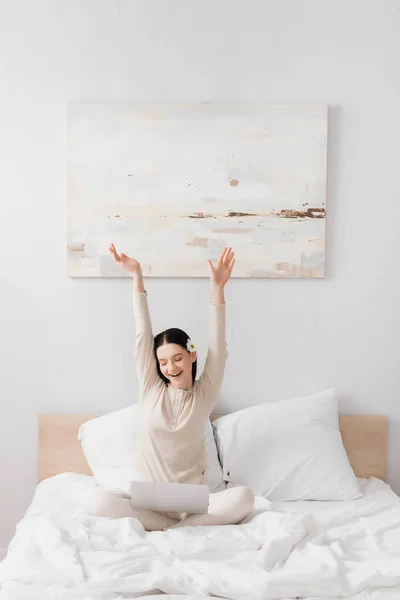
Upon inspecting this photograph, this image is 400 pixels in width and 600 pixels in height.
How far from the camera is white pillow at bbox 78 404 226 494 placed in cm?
286

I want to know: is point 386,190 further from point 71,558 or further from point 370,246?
point 71,558

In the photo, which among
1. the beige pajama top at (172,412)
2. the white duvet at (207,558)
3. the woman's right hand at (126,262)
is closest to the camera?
the white duvet at (207,558)

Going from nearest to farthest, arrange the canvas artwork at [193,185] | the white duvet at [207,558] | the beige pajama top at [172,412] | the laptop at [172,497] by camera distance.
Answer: the white duvet at [207,558], the laptop at [172,497], the beige pajama top at [172,412], the canvas artwork at [193,185]

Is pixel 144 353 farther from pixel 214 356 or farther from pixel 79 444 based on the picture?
pixel 79 444

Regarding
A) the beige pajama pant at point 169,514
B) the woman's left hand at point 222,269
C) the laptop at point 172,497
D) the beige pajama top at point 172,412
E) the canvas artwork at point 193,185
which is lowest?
the beige pajama pant at point 169,514

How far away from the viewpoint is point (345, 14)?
3088 mm

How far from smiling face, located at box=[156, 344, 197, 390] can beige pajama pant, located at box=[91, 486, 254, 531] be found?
46cm

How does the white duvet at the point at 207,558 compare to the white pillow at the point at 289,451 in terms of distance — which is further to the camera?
the white pillow at the point at 289,451

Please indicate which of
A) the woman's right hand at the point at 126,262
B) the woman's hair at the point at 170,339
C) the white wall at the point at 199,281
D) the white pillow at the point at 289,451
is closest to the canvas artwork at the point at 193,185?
the white wall at the point at 199,281

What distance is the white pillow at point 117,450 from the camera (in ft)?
9.38

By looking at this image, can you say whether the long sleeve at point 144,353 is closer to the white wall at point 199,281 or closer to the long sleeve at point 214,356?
the long sleeve at point 214,356

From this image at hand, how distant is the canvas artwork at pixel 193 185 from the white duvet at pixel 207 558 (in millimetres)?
984

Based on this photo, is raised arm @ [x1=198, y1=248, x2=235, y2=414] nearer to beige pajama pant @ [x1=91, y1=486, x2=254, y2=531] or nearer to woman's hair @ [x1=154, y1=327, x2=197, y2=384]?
woman's hair @ [x1=154, y1=327, x2=197, y2=384]

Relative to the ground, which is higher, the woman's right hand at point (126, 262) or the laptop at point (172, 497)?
the woman's right hand at point (126, 262)
